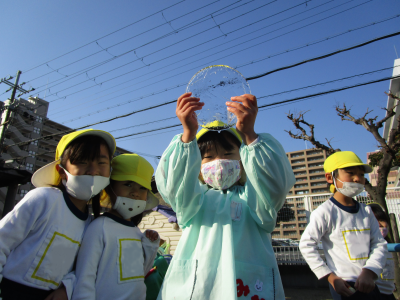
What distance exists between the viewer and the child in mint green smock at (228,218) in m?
1.31

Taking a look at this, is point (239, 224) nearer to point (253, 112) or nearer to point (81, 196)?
point (253, 112)

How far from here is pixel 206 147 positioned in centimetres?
185

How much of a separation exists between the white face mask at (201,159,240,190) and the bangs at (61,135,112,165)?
0.79 m

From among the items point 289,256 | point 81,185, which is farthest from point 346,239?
point 289,256

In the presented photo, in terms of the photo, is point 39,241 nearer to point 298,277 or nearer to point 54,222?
point 54,222

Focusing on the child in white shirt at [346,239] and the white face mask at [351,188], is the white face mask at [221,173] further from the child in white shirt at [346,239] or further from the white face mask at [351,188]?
the white face mask at [351,188]

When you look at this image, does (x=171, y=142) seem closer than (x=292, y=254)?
Yes

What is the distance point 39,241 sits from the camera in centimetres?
149

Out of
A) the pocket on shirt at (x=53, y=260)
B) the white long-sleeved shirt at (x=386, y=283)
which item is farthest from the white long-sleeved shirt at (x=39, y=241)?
the white long-sleeved shirt at (x=386, y=283)

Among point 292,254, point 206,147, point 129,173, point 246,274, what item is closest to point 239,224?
point 246,274

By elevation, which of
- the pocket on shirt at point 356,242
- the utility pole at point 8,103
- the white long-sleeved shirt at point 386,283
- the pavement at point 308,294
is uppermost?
the utility pole at point 8,103

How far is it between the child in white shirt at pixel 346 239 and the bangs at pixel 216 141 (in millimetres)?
1169

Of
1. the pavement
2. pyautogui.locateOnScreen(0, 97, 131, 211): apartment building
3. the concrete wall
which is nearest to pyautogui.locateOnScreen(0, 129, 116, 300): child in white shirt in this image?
the pavement

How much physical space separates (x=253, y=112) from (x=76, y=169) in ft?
4.06
